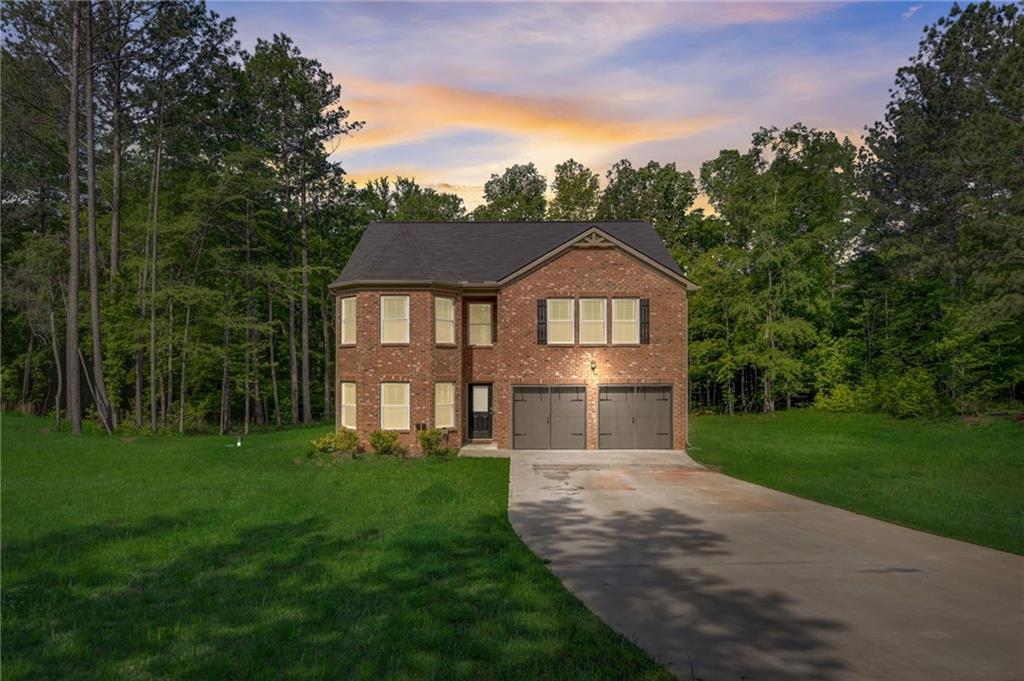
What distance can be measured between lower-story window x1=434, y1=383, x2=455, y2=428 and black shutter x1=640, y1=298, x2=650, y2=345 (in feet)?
23.7

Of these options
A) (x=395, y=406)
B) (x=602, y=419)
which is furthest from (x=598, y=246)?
(x=395, y=406)

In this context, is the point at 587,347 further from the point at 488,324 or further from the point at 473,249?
the point at 473,249

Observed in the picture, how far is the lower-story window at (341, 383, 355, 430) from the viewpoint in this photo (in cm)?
2300

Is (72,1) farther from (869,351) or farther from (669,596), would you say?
(869,351)

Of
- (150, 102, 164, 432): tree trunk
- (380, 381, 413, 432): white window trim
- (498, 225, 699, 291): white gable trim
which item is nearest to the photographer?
(380, 381, 413, 432): white window trim

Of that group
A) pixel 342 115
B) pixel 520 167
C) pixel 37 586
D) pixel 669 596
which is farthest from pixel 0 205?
pixel 669 596

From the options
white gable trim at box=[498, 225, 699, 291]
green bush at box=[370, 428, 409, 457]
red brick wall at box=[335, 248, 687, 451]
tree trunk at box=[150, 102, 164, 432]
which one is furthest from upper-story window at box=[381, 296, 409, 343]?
tree trunk at box=[150, 102, 164, 432]

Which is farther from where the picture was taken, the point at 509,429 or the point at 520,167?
the point at 520,167

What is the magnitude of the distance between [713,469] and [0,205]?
4546cm

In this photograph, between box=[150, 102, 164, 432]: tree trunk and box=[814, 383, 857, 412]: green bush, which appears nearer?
box=[150, 102, 164, 432]: tree trunk

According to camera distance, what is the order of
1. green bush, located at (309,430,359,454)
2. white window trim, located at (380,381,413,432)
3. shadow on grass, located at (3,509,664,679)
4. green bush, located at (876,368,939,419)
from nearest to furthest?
shadow on grass, located at (3,509,664,679)
green bush, located at (309,430,359,454)
white window trim, located at (380,381,413,432)
green bush, located at (876,368,939,419)

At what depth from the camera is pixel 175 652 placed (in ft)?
21.3

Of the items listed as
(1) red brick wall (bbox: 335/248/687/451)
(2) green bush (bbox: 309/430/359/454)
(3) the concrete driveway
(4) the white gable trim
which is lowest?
(3) the concrete driveway

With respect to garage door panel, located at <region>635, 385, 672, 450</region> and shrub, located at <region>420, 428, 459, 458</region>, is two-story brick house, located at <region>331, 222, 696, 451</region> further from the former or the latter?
shrub, located at <region>420, 428, 459, 458</region>
